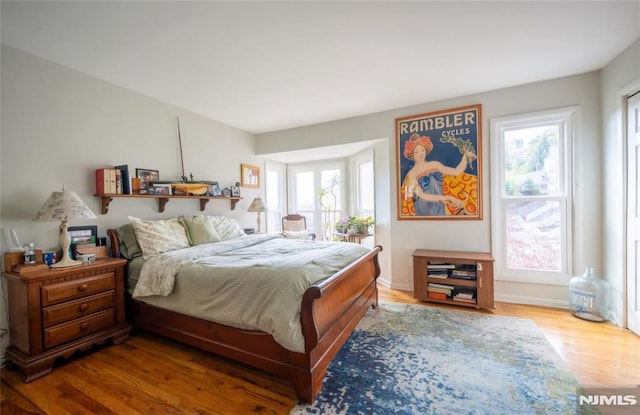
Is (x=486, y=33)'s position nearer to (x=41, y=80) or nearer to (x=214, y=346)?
(x=214, y=346)

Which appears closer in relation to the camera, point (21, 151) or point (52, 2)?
point (52, 2)

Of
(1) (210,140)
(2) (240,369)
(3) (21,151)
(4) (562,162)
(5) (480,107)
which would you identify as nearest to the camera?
(2) (240,369)

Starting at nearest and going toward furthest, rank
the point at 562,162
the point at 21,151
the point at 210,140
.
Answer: the point at 21,151, the point at 562,162, the point at 210,140

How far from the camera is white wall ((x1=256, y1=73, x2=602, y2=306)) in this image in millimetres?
2697

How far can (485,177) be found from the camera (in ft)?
10.2

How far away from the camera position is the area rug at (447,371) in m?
1.51

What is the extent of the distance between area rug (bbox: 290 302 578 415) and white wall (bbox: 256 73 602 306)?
36.4 inches

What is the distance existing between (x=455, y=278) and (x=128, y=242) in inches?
135

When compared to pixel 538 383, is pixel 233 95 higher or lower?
higher

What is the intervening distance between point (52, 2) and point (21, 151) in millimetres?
1191

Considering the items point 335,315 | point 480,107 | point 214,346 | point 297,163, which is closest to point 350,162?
point 297,163

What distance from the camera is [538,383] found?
1.67m

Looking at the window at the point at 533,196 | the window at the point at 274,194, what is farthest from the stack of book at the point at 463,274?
the window at the point at 274,194

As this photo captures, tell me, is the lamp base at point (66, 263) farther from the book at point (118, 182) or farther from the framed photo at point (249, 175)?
the framed photo at point (249, 175)
